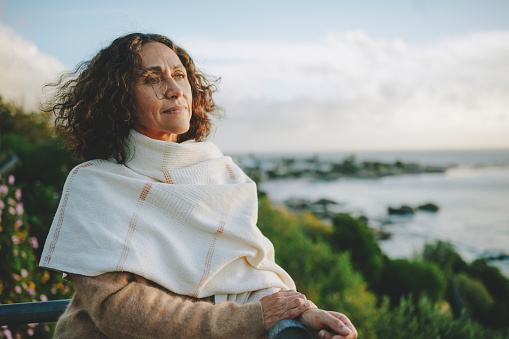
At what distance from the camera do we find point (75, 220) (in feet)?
4.75

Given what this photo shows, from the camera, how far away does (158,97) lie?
5.92 ft

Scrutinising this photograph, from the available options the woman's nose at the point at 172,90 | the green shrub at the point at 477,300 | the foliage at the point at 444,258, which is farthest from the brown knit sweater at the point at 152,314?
the foliage at the point at 444,258

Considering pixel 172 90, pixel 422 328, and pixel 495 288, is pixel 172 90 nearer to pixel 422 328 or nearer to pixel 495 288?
pixel 422 328

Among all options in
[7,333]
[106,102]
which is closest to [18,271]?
[7,333]

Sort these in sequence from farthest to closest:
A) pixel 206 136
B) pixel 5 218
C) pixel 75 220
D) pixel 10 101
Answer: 1. pixel 10 101
2. pixel 5 218
3. pixel 206 136
4. pixel 75 220

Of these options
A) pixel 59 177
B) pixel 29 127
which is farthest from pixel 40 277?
pixel 29 127

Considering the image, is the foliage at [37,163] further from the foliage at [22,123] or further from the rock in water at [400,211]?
the rock in water at [400,211]

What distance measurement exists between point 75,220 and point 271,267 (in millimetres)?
909

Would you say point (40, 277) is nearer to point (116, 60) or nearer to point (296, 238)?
point (116, 60)

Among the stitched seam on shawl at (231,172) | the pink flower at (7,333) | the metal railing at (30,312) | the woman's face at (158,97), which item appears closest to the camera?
the metal railing at (30,312)

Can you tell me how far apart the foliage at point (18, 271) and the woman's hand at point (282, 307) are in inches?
104

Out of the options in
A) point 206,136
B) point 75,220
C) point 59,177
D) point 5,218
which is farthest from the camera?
point 59,177

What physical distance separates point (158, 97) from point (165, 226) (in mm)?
634

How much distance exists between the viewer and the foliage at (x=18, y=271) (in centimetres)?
323
